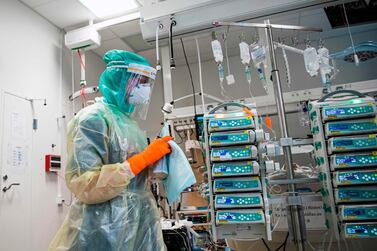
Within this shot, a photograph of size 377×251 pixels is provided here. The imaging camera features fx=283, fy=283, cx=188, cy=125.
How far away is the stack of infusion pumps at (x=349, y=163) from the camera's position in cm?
144

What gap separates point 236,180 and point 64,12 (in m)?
2.53

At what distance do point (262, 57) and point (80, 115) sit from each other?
1.18 metres

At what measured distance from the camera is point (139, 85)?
1394mm

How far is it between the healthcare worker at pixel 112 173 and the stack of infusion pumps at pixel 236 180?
1.34ft

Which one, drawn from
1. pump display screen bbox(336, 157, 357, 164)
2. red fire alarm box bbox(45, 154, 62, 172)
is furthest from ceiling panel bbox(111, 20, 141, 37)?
pump display screen bbox(336, 157, 357, 164)

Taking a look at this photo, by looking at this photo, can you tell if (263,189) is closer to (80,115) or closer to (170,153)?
(170,153)

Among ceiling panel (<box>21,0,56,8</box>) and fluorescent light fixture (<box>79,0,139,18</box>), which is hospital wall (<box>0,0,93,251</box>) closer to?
ceiling panel (<box>21,0,56,8</box>)

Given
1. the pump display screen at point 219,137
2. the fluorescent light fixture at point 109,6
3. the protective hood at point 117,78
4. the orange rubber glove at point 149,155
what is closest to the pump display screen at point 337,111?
the pump display screen at point 219,137

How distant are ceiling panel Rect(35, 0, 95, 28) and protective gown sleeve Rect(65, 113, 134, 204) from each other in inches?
82.5

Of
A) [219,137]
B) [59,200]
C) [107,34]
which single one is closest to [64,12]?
[107,34]

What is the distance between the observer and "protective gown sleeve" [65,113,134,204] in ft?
3.59

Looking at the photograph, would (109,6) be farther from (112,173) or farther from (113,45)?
(112,173)

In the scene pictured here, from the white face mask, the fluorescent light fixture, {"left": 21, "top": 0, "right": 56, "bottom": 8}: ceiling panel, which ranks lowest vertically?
the white face mask

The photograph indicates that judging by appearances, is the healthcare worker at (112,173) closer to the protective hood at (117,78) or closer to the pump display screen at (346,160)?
A: the protective hood at (117,78)
